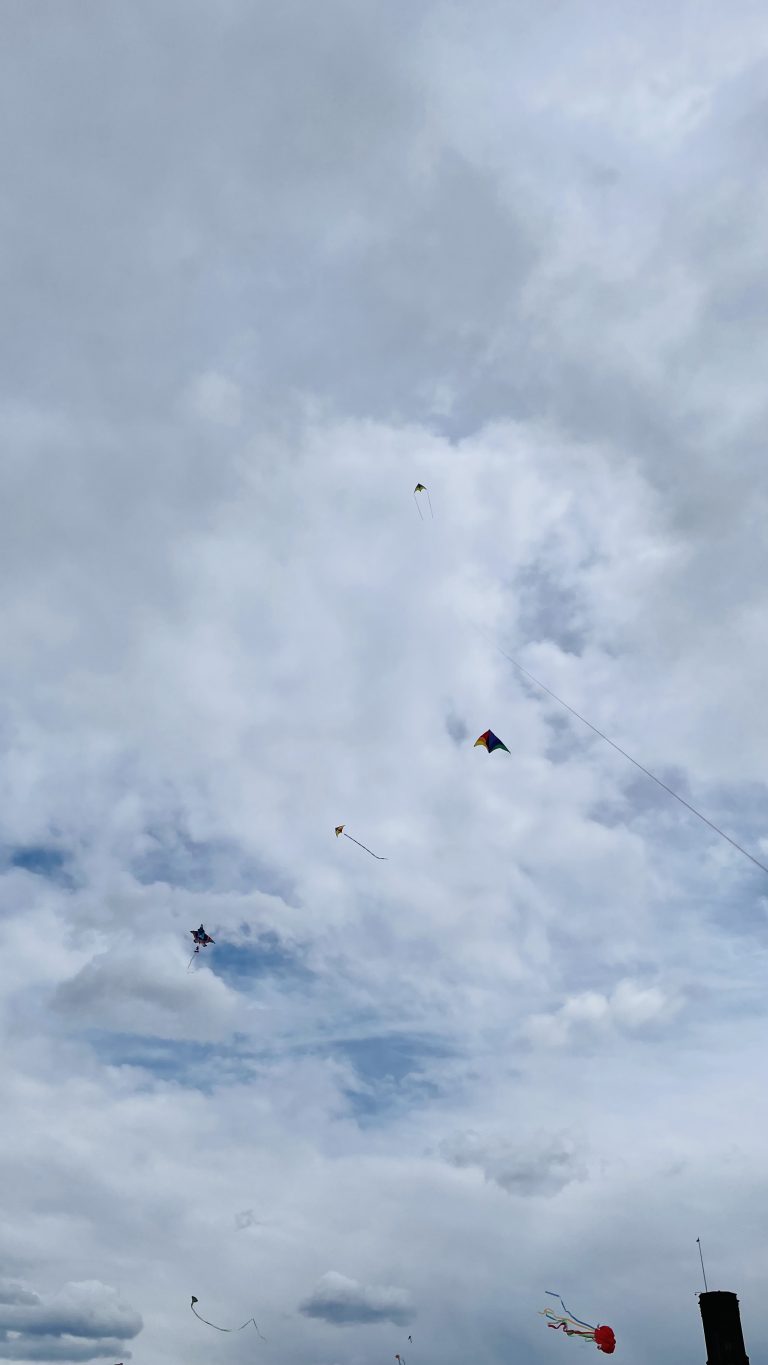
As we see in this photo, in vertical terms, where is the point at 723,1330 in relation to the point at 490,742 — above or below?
below

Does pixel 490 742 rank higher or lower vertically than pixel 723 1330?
higher

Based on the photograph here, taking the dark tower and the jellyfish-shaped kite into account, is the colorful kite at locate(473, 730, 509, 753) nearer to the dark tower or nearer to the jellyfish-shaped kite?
the jellyfish-shaped kite

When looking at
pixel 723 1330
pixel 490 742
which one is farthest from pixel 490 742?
pixel 723 1330

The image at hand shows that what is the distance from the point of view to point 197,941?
112 m

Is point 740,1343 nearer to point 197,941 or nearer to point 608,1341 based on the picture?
point 608,1341

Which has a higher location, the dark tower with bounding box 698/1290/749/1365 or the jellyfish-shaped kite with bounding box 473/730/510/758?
the jellyfish-shaped kite with bounding box 473/730/510/758

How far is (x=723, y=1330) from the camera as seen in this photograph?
89.6 metres

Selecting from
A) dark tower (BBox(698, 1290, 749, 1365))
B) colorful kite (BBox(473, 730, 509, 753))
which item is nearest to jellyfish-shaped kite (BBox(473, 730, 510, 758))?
colorful kite (BBox(473, 730, 509, 753))

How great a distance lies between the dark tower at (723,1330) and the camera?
3501 inches

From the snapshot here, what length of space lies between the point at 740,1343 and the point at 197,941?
6572 cm

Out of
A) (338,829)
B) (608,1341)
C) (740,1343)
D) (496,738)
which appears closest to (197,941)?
(338,829)

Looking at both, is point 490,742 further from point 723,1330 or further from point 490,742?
point 723,1330

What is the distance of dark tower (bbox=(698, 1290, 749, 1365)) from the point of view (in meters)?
88.9

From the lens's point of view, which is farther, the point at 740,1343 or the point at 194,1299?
the point at 194,1299
